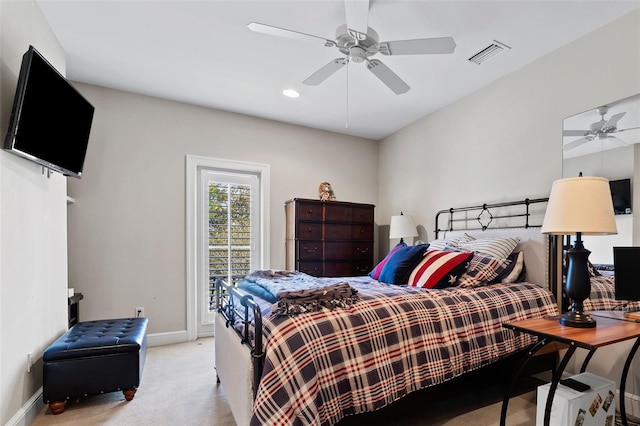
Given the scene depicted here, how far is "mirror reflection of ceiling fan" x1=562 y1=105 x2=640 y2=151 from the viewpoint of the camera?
2.33m

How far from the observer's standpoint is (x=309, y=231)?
4.07 m

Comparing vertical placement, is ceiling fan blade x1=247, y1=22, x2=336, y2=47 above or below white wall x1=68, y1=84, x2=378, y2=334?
above

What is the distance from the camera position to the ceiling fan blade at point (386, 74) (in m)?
2.34

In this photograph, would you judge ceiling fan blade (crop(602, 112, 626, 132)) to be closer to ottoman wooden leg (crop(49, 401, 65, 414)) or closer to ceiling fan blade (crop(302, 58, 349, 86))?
ceiling fan blade (crop(302, 58, 349, 86))

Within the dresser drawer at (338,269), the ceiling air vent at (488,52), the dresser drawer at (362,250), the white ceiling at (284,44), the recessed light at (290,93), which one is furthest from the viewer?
the dresser drawer at (362,250)

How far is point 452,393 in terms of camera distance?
2074mm

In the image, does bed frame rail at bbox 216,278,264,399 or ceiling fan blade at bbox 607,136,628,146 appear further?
ceiling fan blade at bbox 607,136,628,146

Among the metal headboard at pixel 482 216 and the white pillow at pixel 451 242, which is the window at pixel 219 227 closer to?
the white pillow at pixel 451 242

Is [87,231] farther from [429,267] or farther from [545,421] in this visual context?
[545,421]

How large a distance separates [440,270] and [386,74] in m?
1.55

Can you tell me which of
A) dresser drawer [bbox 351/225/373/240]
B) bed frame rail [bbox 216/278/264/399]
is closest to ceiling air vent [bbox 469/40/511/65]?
dresser drawer [bbox 351/225/373/240]

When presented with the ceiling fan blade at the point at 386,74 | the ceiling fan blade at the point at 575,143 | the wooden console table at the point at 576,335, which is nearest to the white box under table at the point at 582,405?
the wooden console table at the point at 576,335

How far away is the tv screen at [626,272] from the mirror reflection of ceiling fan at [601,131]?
0.93m

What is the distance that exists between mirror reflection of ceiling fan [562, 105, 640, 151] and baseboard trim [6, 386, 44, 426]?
4.31 metres
